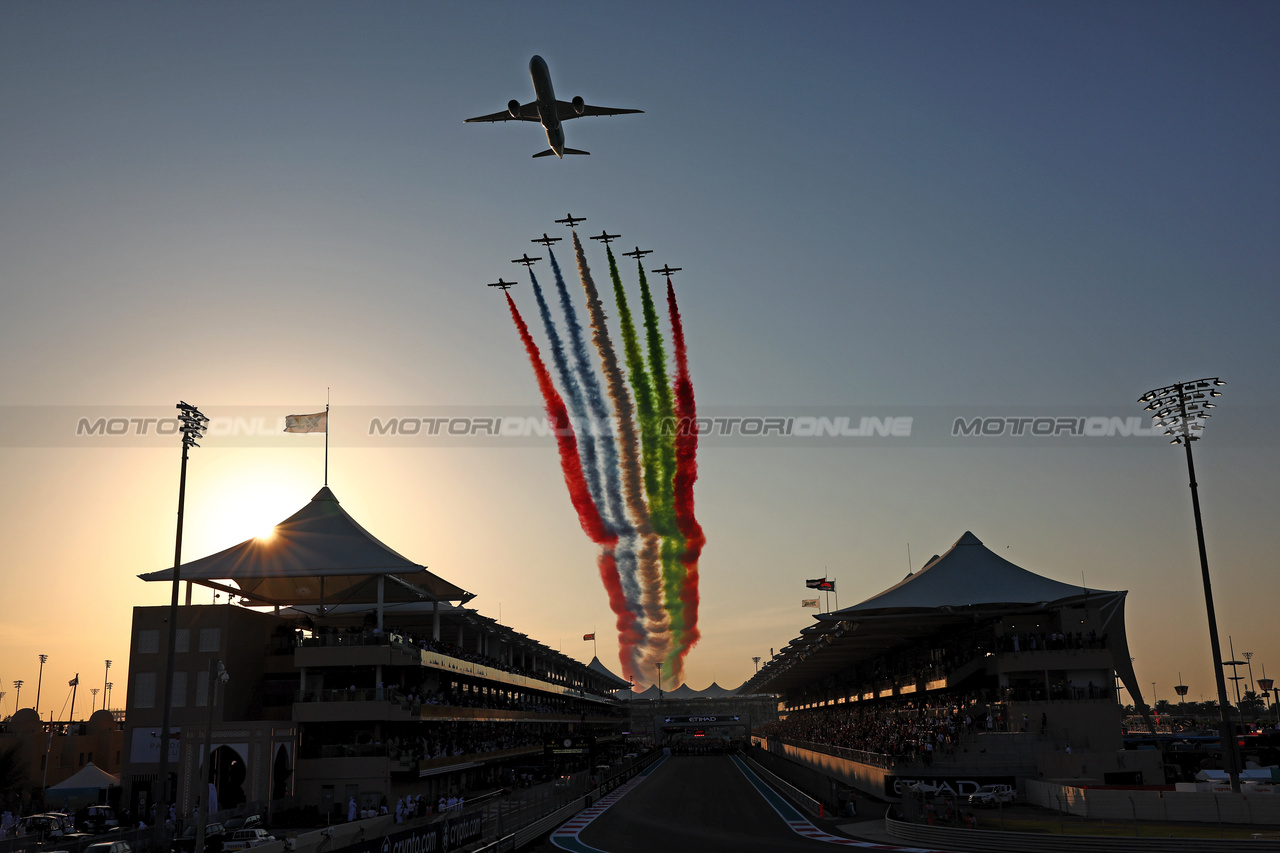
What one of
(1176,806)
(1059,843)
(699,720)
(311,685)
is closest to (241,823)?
(311,685)

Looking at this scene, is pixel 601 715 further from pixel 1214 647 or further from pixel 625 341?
pixel 1214 647

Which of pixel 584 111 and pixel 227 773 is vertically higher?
pixel 584 111

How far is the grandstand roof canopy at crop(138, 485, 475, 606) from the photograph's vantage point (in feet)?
178

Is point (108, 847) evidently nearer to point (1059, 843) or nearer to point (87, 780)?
point (1059, 843)

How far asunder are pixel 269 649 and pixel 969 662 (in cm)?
3918

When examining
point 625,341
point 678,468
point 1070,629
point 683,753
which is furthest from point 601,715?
point 1070,629

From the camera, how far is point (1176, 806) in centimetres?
3353

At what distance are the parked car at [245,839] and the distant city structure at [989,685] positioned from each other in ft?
75.4

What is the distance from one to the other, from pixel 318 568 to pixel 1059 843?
39144 millimetres

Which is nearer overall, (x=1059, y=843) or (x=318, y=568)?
(x=1059, y=843)

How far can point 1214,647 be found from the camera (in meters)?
39.7

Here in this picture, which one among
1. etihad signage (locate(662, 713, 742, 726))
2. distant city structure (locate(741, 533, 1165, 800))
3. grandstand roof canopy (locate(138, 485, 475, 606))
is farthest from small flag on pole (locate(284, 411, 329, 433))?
etihad signage (locate(662, 713, 742, 726))

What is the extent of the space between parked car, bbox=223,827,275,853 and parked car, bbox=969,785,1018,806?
27356 millimetres

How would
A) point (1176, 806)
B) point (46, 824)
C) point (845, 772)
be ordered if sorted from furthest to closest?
1. point (845, 772)
2. point (46, 824)
3. point (1176, 806)
